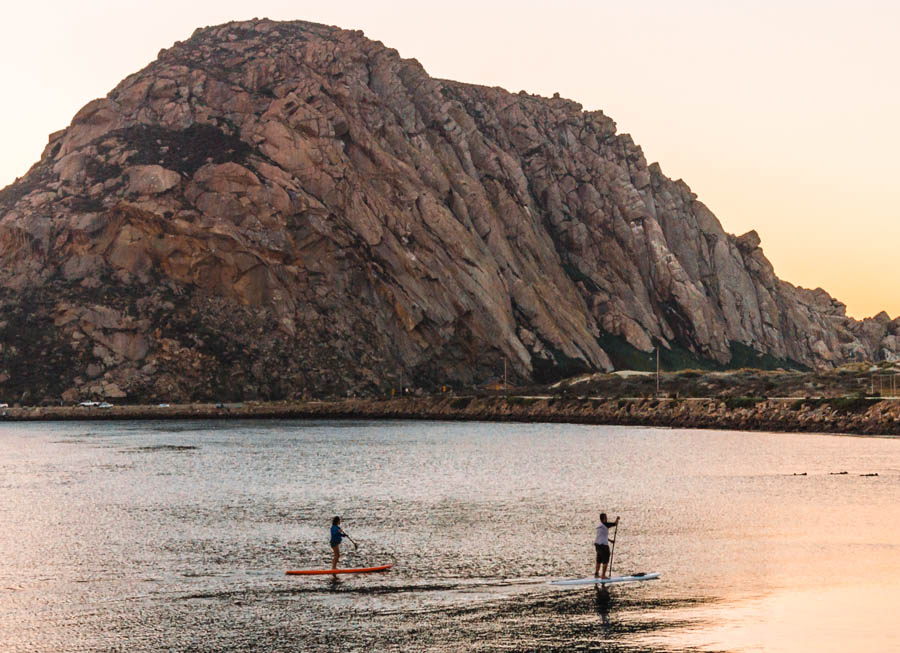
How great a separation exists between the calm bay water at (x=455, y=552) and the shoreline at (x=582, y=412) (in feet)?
109

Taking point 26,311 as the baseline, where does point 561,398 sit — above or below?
below

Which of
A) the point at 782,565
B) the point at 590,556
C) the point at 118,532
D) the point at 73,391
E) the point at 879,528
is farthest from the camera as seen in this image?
the point at 73,391

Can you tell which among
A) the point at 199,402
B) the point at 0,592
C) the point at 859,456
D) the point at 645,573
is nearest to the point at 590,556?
the point at 645,573

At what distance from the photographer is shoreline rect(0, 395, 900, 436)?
138 metres

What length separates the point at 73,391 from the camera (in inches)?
7569

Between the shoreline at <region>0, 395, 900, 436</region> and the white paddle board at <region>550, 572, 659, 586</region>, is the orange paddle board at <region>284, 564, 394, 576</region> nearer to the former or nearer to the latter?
the white paddle board at <region>550, 572, 659, 586</region>

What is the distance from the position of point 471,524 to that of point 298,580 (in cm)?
1773

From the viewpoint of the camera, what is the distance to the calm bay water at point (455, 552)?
108 ft

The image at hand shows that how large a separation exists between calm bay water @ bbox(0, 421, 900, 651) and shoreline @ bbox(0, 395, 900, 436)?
1314 inches

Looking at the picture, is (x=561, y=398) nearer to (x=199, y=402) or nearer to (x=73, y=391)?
(x=199, y=402)

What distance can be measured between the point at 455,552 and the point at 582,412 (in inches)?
5357

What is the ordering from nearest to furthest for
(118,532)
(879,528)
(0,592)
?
(0,592)
(879,528)
(118,532)

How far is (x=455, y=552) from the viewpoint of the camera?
48.3 m

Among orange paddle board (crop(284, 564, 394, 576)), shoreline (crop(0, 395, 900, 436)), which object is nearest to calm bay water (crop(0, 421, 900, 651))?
orange paddle board (crop(284, 564, 394, 576))
